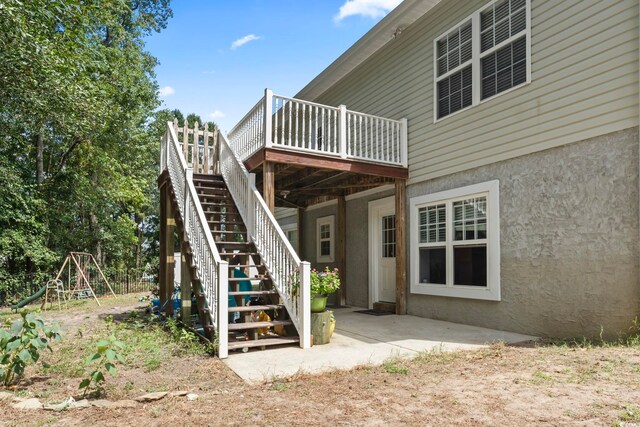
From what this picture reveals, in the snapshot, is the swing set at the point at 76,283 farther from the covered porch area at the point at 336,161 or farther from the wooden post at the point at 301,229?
the covered porch area at the point at 336,161

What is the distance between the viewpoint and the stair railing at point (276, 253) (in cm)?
556

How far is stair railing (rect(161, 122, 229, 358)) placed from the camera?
5.10 m

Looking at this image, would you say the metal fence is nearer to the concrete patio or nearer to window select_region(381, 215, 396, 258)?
window select_region(381, 215, 396, 258)

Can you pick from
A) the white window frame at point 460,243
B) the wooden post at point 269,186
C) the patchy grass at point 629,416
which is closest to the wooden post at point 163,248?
the wooden post at point 269,186

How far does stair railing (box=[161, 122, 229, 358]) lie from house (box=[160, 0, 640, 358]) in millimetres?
1126

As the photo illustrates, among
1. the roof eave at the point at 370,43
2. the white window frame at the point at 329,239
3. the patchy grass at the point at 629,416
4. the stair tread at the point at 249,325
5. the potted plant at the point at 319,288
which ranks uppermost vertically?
the roof eave at the point at 370,43

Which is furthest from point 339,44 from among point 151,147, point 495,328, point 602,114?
point 151,147

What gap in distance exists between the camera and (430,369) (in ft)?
14.5

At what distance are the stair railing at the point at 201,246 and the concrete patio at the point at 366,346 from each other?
1.77 ft

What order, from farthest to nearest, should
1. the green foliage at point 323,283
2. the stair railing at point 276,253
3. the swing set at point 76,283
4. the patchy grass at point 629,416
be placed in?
the swing set at point 76,283 < the green foliage at point 323,283 < the stair railing at point 276,253 < the patchy grass at point 629,416

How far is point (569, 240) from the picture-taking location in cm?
564

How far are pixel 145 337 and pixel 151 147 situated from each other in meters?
15.4

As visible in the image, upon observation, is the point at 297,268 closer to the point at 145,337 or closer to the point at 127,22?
the point at 145,337

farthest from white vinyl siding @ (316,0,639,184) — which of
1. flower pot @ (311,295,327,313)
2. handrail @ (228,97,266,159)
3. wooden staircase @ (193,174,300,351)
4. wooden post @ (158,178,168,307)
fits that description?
wooden post @ (158,178,168,307)
